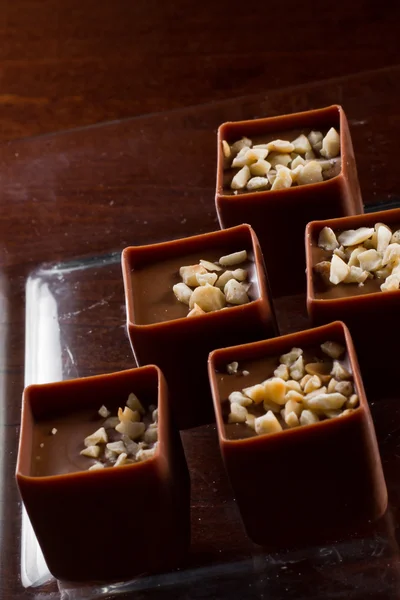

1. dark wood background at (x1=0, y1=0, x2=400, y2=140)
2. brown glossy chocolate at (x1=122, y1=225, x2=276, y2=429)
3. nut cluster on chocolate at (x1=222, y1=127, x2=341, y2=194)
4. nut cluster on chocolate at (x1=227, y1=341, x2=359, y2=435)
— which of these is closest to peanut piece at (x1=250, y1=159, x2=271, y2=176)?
nut cluster on chocolate at (x1=222, y1=127, x2=341, y2=194)

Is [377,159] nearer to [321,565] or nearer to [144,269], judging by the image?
[144,269]

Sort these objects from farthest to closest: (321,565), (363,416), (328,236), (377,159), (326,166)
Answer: (377,159) < (326,166) < (328,236) < (321,565) < (363,416)

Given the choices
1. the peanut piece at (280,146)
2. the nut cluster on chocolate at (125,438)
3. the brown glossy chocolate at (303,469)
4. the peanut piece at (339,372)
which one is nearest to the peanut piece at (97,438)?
the nut cluster on chocolate at (125,438)

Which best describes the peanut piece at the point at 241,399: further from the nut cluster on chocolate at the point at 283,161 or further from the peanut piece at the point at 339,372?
the nut cluster on chocolate at the point at 283,161

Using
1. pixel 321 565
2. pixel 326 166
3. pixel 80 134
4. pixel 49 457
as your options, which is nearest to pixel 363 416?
pixel 321 565

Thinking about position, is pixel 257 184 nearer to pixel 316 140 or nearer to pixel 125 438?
pixel 316 140

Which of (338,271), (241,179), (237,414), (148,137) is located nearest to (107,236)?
(148,137)

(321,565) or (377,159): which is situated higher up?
(377,159)

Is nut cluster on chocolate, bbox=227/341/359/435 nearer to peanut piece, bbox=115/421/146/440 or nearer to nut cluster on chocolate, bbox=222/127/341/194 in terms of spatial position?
peanut piece, bbox=115/421/146/440
